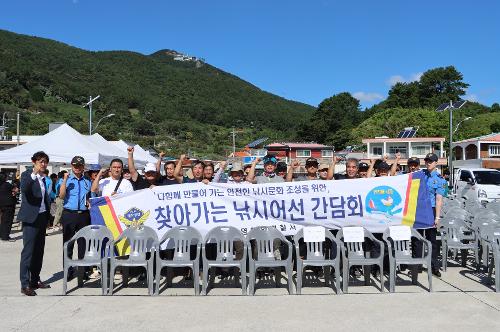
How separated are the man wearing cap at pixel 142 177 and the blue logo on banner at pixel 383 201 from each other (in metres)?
3.64

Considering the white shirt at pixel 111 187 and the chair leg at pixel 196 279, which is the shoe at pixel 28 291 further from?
the chair leg at pixel 196 279

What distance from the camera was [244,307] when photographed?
20.0ft

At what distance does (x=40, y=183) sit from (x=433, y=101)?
9613 cm

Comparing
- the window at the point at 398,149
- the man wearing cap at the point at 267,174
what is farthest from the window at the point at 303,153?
the man wearing cap at the point at 267,174

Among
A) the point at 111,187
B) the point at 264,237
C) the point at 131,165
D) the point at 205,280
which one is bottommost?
the point at 205,280

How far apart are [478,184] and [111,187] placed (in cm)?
1601

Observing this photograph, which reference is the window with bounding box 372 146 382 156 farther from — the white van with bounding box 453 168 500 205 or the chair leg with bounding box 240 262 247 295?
the chair leg with bounding box 240 262 247 295

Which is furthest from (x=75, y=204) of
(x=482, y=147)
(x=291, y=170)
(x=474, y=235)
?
(x=482, y=147)

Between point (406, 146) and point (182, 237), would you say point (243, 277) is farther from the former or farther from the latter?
point (406, 146)

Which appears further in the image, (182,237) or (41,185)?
(182,237)

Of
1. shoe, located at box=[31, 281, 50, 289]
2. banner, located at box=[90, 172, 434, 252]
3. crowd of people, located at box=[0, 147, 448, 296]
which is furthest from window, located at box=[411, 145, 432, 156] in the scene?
shoe, located at box=[31, 281, 50, 289]

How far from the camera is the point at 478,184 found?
1894 centimetres

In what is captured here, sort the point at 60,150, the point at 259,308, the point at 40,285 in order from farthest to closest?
1. the point at 60,150
2. the point at 40,285
3. the point at 259,308

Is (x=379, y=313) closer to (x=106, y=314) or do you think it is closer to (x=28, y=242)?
(x=106, y=314)
